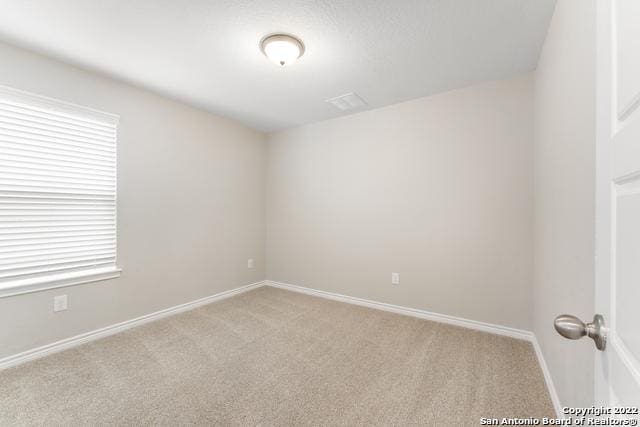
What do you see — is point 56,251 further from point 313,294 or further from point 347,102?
point 347,102

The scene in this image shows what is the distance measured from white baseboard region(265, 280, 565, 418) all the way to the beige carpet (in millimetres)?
Answer: 69

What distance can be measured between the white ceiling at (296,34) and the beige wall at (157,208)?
0.82 ft

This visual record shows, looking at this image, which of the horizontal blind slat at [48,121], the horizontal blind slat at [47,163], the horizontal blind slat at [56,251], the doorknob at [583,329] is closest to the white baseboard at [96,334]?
the horizontal blind slat at [56,251]

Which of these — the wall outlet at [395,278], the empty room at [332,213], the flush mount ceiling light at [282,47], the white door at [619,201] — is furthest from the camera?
the wall outlet at [395,278]

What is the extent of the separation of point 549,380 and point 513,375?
0.20 metres

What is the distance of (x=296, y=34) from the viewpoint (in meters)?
1.90

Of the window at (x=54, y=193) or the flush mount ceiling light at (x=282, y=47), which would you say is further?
the window at (x=54, y=193)

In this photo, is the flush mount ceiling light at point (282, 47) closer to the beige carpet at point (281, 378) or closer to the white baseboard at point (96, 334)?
the beige carpet at point (281, 378)

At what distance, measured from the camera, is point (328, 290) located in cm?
363

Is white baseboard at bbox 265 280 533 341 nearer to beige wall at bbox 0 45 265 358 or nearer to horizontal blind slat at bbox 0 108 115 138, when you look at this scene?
beige wall at bbox 0 45 265 358

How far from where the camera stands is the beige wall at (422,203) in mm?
2471

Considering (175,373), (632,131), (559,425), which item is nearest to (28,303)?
(175,373)

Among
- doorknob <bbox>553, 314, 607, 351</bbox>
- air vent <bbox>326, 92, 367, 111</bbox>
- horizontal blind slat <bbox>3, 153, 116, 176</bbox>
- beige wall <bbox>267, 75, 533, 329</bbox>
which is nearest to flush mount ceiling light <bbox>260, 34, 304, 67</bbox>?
air vent <bbox>326, 92, 367, 111</bbox>

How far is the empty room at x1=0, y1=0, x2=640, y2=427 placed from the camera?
4.15 ft
